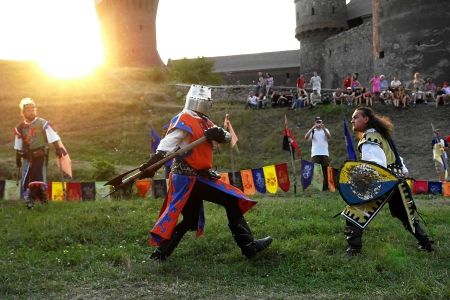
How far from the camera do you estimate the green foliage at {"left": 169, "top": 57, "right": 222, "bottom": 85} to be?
41594 mm

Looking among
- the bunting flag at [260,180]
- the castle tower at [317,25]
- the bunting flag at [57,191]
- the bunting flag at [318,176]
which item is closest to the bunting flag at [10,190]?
the bunting flag at [57,191]

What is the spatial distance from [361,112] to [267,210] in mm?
2707

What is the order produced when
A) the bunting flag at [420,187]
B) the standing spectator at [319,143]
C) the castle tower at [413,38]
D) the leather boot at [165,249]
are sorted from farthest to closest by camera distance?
the castle tower at [413,38], the standing spectator at [319,143], the bunting flag at [420,187], the leather boot at [165,249]

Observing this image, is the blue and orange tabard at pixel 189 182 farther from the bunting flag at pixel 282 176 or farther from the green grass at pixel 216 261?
the bunting flag at pixel 282 176

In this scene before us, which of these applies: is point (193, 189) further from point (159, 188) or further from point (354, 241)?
point (159, 188)

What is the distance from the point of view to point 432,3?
28734 mm

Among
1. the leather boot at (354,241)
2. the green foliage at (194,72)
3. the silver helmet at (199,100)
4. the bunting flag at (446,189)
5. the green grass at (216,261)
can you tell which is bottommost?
the bunting flag at (446,189)

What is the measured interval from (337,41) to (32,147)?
1458 inches

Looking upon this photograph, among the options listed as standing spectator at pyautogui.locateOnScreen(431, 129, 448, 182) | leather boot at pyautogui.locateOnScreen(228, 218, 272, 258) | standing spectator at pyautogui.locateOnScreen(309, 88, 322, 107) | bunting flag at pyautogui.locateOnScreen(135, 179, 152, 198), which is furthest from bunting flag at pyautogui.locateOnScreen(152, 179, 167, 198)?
standing spectator at pyautogui.locateOnScreen(309, 88, 322, 107)

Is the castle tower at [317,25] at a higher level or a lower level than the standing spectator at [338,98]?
higher

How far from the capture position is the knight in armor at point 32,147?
8484 millimetres

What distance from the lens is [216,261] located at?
5.85m

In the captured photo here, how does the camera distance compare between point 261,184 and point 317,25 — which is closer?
point 261,184

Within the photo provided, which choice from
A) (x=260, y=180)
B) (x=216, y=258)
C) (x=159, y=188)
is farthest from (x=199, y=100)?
(x=260, y=180)
